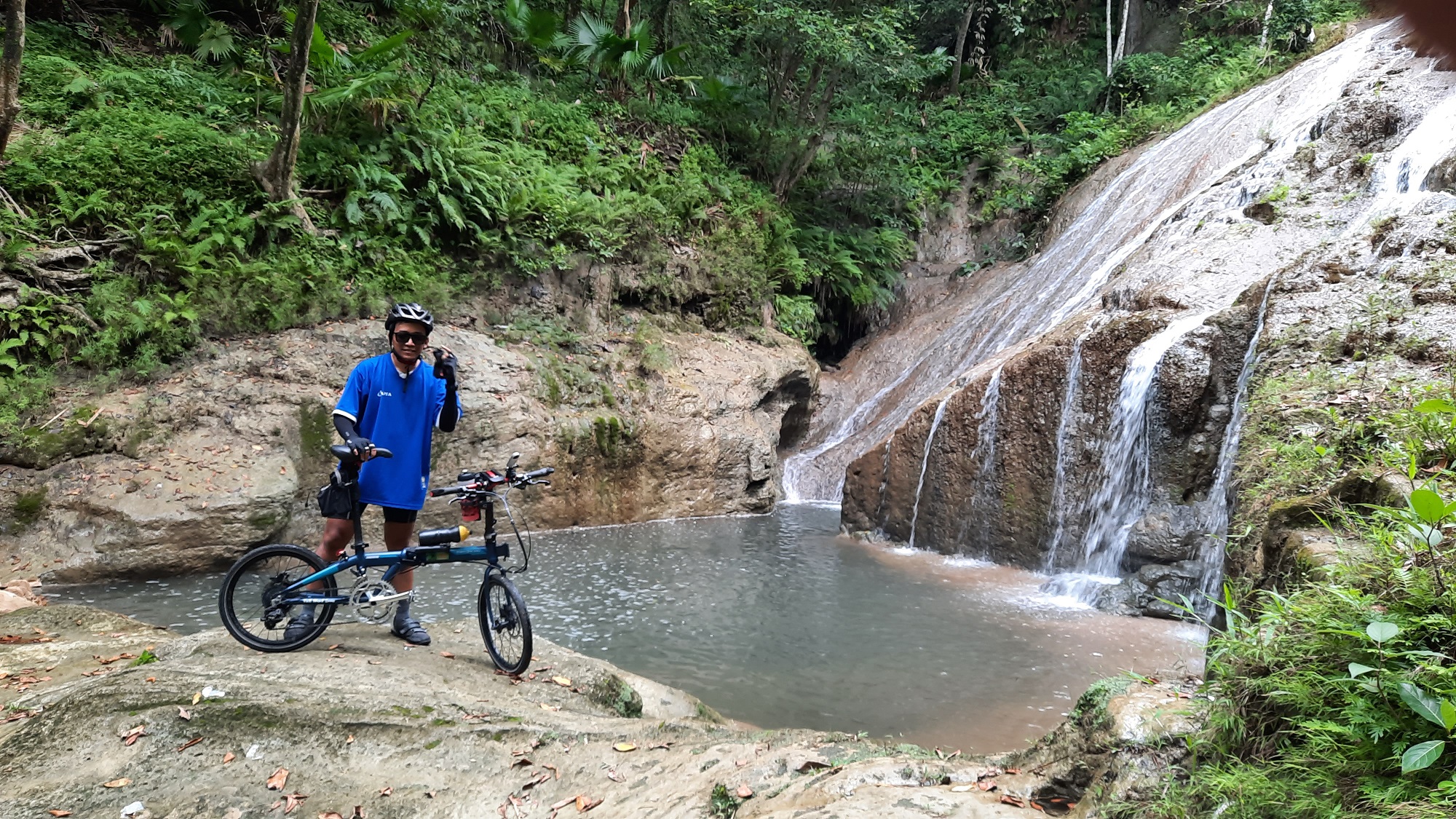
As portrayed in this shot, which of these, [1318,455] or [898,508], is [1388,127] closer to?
[898,508]

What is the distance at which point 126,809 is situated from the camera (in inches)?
105

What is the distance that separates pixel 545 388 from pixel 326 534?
19.0ft

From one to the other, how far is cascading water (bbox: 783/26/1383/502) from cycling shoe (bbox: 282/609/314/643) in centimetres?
873

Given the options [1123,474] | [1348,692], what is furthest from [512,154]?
[1348,692]

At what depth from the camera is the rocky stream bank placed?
8.07 feet

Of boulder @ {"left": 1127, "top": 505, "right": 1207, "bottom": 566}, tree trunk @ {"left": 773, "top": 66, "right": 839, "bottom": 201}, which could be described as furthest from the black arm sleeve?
tree trunk @ {"left": 773, "top": 66, "right": 839, "bottom": 201}

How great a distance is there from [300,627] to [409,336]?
1.64 meters

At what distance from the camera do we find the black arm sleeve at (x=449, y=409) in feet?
14.8

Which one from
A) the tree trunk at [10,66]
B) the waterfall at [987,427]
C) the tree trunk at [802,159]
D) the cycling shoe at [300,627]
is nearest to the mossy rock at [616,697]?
the cycling shoe at [300,627]

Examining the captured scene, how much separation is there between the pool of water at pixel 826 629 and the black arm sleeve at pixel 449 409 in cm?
208

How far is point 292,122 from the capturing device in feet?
29.2

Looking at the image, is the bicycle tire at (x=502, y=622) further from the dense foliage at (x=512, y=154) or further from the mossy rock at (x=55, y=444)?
the dense foliage at (x=512, y=154)

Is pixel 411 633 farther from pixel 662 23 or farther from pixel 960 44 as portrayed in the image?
pixel 960 44

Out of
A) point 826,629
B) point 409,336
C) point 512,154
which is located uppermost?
point 512,154
